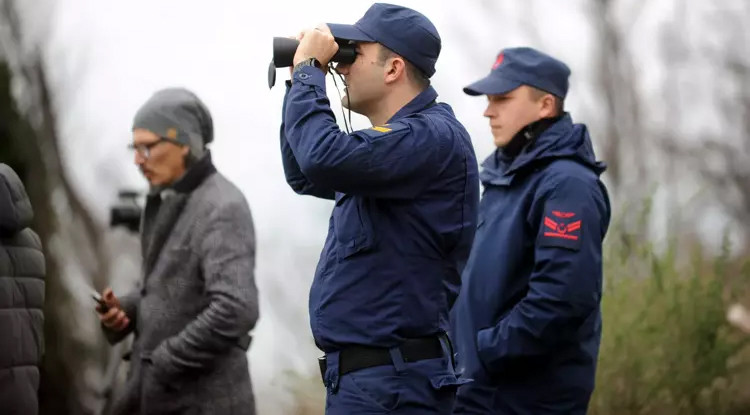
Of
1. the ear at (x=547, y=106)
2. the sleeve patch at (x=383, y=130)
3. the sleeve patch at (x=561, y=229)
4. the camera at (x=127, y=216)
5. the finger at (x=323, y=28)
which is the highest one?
the finger at (x=323, y=28)

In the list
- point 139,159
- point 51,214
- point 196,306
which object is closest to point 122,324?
point 196,306

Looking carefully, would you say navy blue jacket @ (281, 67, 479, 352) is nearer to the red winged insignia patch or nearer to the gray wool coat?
the red winged insignia patch

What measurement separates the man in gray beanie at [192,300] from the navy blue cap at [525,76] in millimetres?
956

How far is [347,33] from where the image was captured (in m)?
3.34

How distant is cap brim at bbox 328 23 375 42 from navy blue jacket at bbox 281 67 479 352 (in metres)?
0.15

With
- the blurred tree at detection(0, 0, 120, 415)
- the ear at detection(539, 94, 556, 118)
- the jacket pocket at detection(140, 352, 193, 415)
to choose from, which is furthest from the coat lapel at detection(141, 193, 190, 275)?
the blurred tree at detection(0, 0, 120, 415)

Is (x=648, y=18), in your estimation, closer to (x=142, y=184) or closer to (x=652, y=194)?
(x=652, y=194)

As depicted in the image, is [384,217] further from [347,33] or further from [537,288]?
[537,288]

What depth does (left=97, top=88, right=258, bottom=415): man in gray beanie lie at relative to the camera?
4.36 m

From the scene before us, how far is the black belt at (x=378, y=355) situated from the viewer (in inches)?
123

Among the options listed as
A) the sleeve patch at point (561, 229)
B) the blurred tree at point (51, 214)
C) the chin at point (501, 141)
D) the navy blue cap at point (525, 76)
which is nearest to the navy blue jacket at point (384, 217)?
the sleeve patch at point (561, 229)

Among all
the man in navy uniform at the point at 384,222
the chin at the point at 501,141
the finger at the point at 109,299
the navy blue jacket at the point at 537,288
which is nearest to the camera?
the man in navy uniform at the point at 384,222

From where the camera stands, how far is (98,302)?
468 cm

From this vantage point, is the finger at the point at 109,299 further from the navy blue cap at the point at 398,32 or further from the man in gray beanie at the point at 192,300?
the navy blue cap at the point at 398,32
